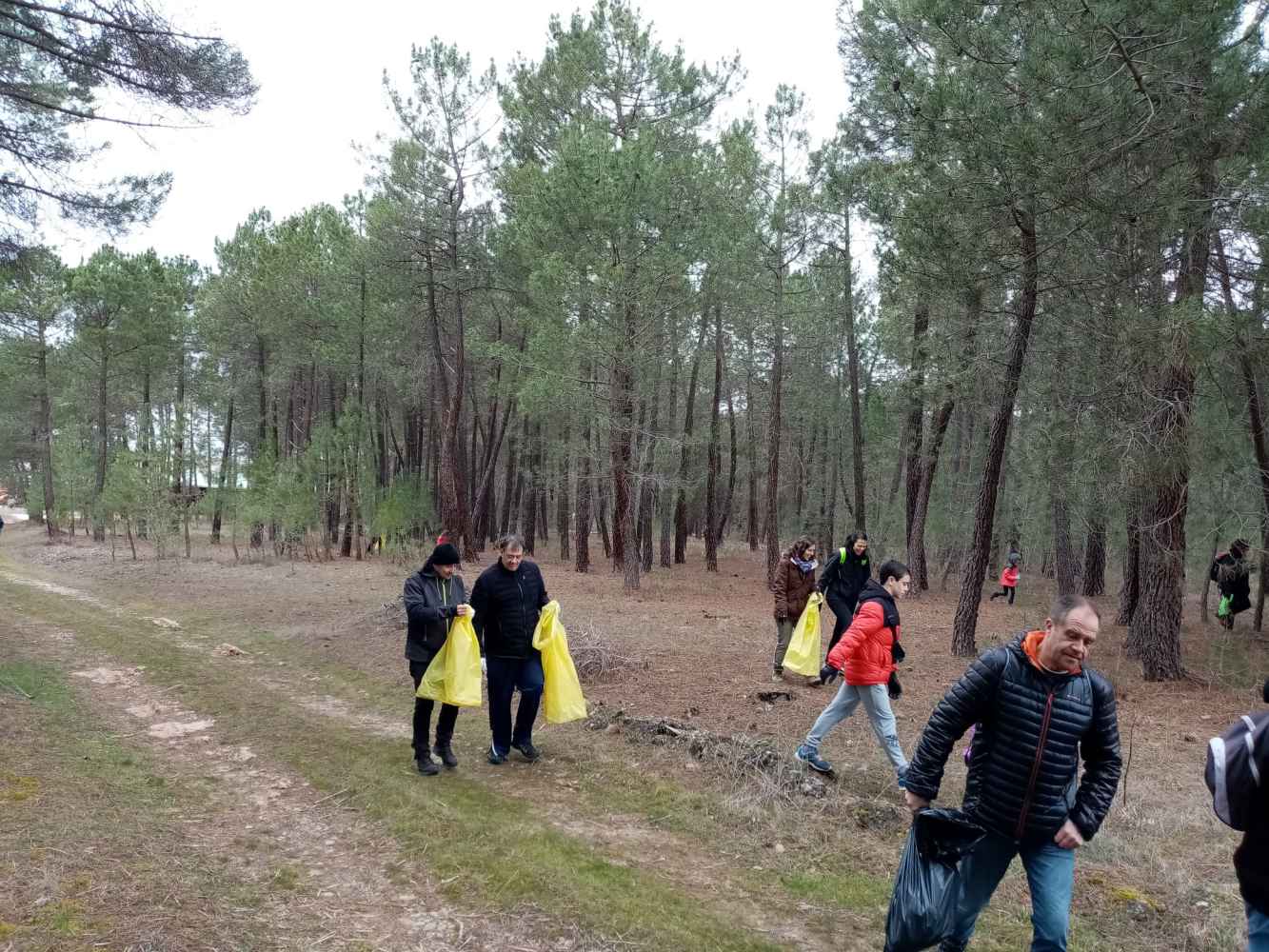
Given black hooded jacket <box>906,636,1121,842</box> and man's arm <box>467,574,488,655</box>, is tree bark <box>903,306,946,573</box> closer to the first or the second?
man's arm <box>467,574,488,655</box>

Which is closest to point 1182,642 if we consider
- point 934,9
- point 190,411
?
point 934,9

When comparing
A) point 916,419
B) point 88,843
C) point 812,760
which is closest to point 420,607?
point 88,843

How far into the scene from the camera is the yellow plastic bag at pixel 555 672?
19.3 feet

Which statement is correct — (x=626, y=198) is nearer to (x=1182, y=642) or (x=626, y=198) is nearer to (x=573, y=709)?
(x=573, y=709)

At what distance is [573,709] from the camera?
5945 mm

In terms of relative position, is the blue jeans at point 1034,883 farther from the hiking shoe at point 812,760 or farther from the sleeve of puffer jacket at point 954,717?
the hiking shoe at point 812,760

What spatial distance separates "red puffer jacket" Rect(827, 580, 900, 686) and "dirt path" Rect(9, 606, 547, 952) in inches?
109

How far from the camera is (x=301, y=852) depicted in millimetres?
4312

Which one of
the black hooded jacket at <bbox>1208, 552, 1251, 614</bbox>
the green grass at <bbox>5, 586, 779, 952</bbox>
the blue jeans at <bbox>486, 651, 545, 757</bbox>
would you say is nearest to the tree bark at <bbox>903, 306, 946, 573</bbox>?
the black hooded jacket at <bbox>1208, 552, 1251, 614</bbox>

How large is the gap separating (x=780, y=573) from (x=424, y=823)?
504 cm

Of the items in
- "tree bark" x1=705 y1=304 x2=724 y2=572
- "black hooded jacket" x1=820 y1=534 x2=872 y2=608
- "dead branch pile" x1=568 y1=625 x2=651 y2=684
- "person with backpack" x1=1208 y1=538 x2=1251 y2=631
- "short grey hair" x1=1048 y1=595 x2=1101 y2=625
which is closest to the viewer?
"short grey hair" x1=1048 y1=595 x2=1101 y2=625

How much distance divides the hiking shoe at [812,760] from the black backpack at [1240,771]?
3.60 metres

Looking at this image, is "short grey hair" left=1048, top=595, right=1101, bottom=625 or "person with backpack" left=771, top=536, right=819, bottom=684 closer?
"short grey hair" left=1048, top=595, right=1101, bottom=625

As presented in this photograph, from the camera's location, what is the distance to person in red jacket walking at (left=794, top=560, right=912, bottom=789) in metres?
5.30
